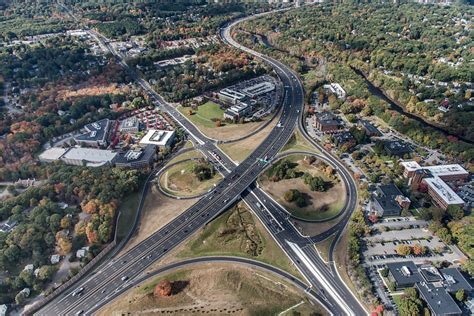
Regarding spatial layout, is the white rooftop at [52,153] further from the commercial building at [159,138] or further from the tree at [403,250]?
the tree at [403,250]

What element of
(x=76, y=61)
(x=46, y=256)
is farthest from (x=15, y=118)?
(x=46, y=256)

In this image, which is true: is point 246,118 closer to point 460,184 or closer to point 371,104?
point 371,104

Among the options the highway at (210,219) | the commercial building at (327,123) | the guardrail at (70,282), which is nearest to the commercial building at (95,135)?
the highway at (210,219)

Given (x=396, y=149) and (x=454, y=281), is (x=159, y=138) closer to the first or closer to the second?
(x=396, y=149)

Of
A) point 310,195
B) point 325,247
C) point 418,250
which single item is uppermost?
point 418,250

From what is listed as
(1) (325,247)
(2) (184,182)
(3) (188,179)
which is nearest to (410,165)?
(1) (325,247)
